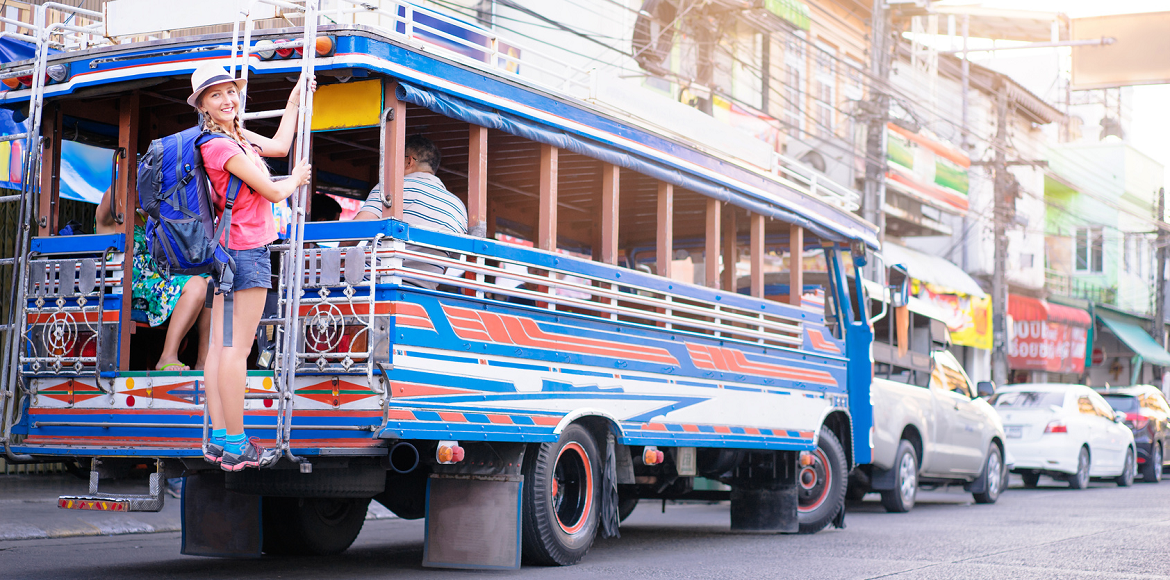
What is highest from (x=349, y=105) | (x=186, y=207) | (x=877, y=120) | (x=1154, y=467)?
(x=877, y=120)

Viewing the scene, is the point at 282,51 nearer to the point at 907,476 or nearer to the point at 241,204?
the point at 241,204

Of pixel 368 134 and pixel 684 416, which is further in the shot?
pixel 684 416

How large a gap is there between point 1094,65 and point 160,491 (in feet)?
44.6

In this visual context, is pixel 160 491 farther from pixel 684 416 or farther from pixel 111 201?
A: pixel 684 416

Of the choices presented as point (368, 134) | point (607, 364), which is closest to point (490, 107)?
point (368, 134)

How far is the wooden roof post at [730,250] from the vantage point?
10.5 m

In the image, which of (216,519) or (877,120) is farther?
(877,120)

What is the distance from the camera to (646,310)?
28.5ft

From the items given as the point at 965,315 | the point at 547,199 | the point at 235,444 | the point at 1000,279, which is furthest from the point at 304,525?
the point at 965,315

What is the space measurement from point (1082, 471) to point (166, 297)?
15.1 metres

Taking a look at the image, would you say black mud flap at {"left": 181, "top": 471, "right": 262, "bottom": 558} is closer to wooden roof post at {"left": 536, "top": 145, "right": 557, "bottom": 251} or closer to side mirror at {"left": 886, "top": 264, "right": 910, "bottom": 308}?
wooden roof post at {"left": 536, "top": 145, "right": 557, "bottom": 251}

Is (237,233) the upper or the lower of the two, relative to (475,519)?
upper

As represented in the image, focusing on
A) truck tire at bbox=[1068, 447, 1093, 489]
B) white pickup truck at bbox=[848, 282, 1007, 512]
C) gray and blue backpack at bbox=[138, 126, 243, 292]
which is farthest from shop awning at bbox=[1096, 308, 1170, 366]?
gray and blue backpack at bbox=[138, 126, 243, 292]

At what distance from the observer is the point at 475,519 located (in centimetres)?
716
